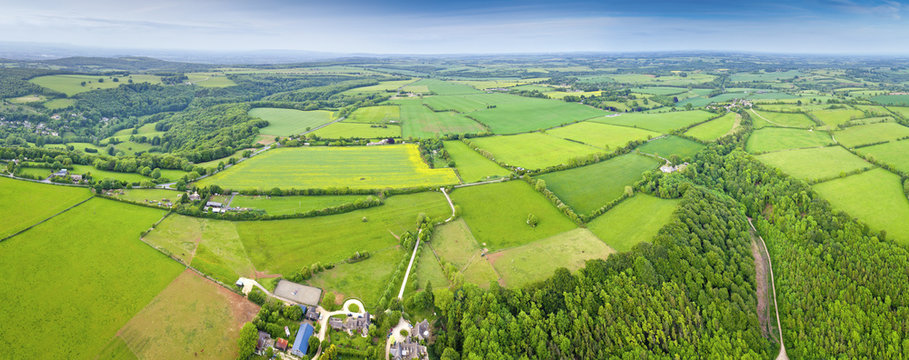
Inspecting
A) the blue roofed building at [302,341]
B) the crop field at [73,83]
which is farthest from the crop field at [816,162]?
the crop field at [73,83]

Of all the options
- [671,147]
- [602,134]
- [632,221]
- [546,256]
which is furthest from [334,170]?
[671,147]

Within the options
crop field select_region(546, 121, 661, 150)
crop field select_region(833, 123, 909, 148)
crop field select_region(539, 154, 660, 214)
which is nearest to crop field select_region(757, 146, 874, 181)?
crop field select_region(833, 123, 909, 148)

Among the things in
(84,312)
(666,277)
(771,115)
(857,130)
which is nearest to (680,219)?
(666,277)

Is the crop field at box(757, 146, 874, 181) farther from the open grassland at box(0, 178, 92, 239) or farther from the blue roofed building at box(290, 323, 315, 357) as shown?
the open grassland at box(0, 178, 92, 239)

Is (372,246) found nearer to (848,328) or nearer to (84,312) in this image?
(84,312)

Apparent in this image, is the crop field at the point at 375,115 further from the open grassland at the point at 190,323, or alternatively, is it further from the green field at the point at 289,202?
the open grassland at the point at 190,323
